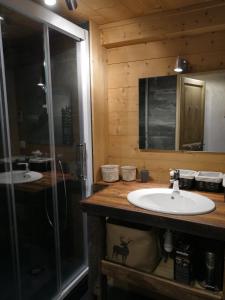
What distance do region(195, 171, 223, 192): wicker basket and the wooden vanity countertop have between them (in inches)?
2.0

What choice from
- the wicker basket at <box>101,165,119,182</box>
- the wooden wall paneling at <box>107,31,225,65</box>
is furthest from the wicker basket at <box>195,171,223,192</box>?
the wooden wall paneling at <box>107,31,225,65</box>

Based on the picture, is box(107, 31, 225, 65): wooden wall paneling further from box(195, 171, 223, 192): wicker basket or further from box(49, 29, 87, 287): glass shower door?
box(195, 171, 223, 192): wicker basket

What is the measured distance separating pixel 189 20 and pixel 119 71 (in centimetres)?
74

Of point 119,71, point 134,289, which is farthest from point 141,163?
point 134,289

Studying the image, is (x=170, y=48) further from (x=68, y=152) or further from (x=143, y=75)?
(x=68, y=152)

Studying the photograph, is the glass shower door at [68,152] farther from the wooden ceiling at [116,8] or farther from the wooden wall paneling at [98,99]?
the wooden ceiling at [116,8]

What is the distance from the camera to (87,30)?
6.93ft

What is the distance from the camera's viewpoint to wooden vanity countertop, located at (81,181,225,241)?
1350 mm

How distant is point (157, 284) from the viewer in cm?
156

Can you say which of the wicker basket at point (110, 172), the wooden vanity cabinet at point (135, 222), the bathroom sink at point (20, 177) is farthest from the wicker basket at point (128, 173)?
the bathroom sink at point (20, 177)

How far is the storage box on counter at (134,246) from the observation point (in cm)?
165

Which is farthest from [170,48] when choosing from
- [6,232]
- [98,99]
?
[6,232]

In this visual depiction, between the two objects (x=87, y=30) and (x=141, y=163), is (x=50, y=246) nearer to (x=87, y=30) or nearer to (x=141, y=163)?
(x=141, y=163)

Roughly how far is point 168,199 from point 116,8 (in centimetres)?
152
